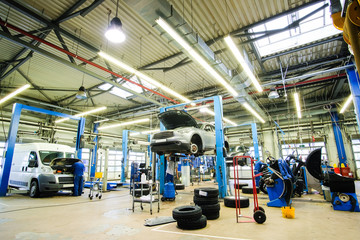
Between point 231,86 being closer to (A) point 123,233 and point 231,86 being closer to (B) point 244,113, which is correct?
(A) point 123,233

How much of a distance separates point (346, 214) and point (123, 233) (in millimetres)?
4455

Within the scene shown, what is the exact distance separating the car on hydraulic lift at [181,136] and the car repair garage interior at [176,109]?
0.04 meters

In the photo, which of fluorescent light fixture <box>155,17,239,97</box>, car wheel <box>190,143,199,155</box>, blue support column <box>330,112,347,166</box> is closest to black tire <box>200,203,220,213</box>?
car wheel <box>190,143,199,155</box>

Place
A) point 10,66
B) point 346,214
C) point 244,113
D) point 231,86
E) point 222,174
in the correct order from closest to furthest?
point 346,214 < point 222,174 < point 231,86 < point 10,66 < point 244,113

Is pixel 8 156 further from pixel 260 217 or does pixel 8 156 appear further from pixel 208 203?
pixel 260 217

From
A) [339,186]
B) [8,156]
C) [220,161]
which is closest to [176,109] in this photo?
[220,161]

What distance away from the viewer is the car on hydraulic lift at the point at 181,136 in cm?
552

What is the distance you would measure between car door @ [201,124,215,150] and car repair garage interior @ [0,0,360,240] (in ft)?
0.15

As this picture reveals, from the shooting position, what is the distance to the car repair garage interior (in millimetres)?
3293

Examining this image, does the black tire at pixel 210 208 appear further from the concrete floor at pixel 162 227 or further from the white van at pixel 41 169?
the white van at pixel 41 169

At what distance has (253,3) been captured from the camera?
5.34 meters

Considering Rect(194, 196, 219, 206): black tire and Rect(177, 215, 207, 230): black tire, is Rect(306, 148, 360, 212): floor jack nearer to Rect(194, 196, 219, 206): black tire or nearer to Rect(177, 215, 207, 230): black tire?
Rect(194, 196, 219, 206): black tire

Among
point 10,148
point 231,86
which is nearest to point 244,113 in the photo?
point 231,86

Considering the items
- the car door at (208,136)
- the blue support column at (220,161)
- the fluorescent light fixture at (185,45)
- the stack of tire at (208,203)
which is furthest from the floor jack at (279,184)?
the fluorescent light fixture at (185,45)
